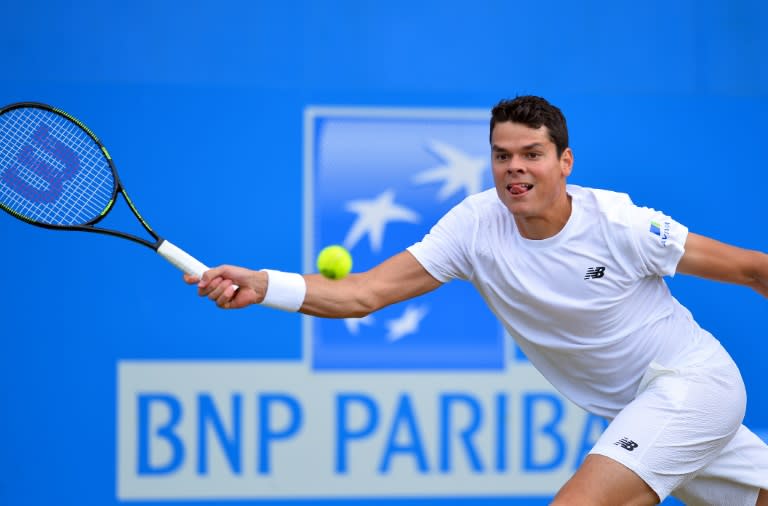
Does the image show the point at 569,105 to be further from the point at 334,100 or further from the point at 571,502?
the point at 571,502

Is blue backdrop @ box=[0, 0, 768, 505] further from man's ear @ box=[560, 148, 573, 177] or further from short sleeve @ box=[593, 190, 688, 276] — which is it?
short sleeve @ box=[593, 190, 688, 276]

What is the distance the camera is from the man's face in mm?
3145

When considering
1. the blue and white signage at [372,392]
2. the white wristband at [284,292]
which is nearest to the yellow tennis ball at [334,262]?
the white wristband at [284,292]

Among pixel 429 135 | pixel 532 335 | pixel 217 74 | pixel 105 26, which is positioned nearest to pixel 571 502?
pixel 532 335

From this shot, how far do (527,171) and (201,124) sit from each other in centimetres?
193

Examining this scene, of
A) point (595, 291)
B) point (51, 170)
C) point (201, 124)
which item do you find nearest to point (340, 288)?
point (595, 291)

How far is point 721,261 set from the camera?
321 centimetres

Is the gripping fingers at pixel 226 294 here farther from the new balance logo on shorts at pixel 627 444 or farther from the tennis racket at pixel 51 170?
the new balance logo on shorts at pixel 627 444

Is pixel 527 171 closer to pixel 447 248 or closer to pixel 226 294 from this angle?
pixel 447 248

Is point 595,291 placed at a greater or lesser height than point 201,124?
lesser

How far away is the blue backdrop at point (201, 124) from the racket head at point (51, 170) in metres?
0.54

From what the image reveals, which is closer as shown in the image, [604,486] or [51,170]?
[604,486]

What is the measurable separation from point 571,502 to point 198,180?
237 centimetres

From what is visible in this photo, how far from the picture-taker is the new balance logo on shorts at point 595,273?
3.21 meters
